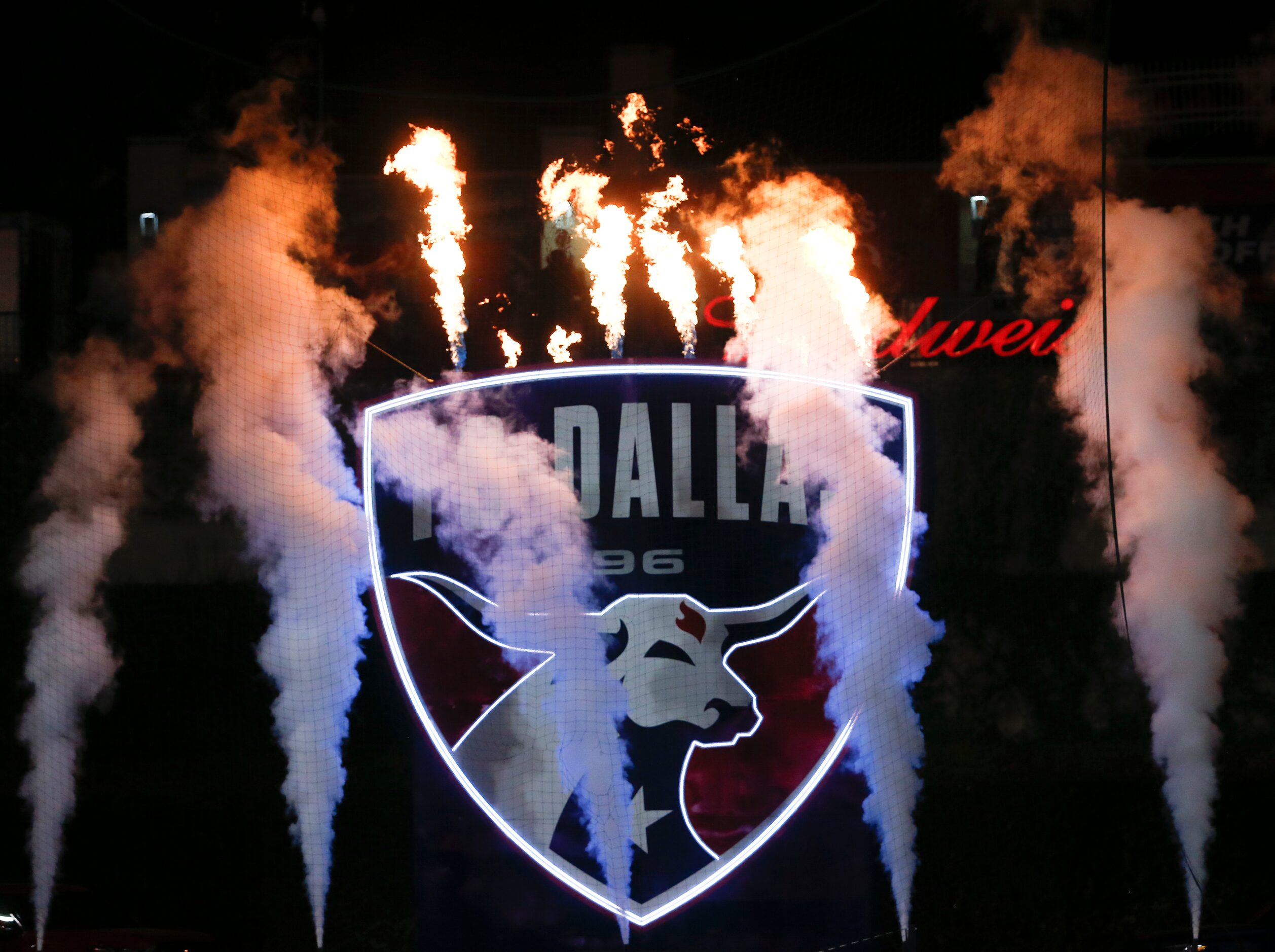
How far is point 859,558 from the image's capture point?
5.89m

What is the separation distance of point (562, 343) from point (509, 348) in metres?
0.34

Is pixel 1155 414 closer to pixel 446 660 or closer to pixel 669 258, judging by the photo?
pixel 669 258

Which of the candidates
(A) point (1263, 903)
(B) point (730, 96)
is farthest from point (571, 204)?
(A) point (1263, 903)

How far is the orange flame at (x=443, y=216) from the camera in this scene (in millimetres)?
7145

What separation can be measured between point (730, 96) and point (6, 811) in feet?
20.9

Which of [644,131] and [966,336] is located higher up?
[644,131]

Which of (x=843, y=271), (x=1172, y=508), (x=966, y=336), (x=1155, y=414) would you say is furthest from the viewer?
(x=966, y=336)

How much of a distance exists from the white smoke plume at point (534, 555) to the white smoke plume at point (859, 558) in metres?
1.10

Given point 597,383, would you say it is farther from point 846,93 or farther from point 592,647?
point 846,93

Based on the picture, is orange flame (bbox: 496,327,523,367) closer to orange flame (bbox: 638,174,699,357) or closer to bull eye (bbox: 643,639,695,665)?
orange flame (bbox: 638,174,699,357)

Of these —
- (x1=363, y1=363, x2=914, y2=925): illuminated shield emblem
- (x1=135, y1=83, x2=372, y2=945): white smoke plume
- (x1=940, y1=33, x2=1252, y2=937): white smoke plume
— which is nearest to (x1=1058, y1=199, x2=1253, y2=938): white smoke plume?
(x1=940, y1=33, x2=1252, y2=937): white smoke plume

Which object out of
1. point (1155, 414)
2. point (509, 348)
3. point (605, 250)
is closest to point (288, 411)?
point (509, 348)

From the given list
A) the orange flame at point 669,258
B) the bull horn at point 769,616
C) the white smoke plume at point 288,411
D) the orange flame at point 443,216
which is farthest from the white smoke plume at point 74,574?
the bull horn at point 769,616

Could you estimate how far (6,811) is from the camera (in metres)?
7.59
